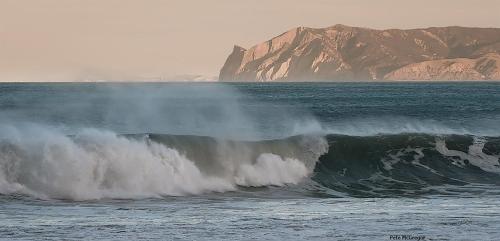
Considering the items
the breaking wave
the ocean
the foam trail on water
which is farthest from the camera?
the breaking wave

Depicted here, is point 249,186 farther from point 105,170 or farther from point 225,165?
point 105,170

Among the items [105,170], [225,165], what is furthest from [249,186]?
[105,170]

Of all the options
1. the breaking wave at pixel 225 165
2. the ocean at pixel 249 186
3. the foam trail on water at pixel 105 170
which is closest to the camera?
the ocean at pixel 249 186

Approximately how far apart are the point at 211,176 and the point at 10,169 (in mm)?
6222

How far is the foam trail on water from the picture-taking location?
25703 mm

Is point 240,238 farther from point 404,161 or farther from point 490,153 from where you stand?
point 490,153

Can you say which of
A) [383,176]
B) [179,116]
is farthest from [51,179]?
[179,116]

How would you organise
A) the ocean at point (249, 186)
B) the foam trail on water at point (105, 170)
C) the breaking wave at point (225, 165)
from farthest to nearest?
the breaking wave at point (225, 165) < the foam trail on water at point (105, 170) < the ocean at point (249, 186)

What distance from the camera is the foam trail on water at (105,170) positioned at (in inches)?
1012

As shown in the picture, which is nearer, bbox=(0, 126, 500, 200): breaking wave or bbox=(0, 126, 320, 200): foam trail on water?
bbox=(0, 126, 320, 200): foam trail on water

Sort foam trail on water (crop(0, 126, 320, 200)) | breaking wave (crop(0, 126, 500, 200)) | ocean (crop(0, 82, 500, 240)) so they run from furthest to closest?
breaking wave (crop(0, 126, 500, 200)) < foam trail on water (crop(0, 126, 320, 200)) < ocean (crop(0, 82, 500, 240))

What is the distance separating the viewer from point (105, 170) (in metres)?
27.4

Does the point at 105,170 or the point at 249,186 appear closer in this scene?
the point at 105,170

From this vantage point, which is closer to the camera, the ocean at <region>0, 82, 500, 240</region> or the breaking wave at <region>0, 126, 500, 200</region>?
the ocean at <region>0, 82, 500, 240</region>
